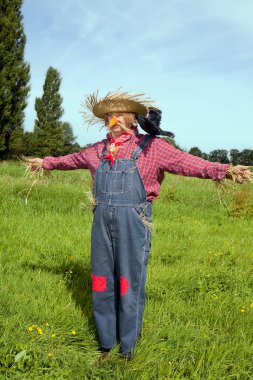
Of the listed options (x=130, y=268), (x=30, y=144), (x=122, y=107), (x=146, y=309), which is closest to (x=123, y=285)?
(x=130, y=268)

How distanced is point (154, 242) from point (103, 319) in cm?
302

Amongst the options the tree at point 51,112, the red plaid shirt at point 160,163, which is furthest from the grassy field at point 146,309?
the tree at point 51,112

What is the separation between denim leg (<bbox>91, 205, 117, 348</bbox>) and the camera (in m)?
2.86

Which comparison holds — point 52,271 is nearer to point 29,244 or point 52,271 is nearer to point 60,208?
point 29,244

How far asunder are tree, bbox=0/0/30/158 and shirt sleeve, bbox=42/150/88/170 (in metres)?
24.7

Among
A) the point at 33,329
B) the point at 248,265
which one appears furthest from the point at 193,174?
the point at 248,265

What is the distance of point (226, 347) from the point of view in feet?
10.4

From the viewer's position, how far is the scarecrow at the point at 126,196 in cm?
277

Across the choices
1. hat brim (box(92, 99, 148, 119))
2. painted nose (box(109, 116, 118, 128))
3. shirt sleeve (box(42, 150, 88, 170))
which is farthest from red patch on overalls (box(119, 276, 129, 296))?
hat brim (box(92, 99, 148, 119))

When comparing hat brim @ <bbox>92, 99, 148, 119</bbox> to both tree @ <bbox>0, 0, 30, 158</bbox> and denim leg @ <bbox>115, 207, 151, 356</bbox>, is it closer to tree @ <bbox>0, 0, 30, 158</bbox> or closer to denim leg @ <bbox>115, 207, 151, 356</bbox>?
denim leg @ <bbox>115, 207, 151, 356</bbox>

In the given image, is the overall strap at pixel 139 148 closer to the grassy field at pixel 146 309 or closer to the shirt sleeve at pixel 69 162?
the shirt sleeve at pixel 69 162

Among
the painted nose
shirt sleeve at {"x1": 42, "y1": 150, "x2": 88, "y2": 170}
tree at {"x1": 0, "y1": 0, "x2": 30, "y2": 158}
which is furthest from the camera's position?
tree at {"x1": 0, "y1": 0, "x2": 30, "y2": 158}

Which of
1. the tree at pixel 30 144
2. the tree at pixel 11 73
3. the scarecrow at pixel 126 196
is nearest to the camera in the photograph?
the scarecrow at pixel 126 196

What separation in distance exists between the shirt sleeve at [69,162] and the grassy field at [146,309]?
0.38 m
